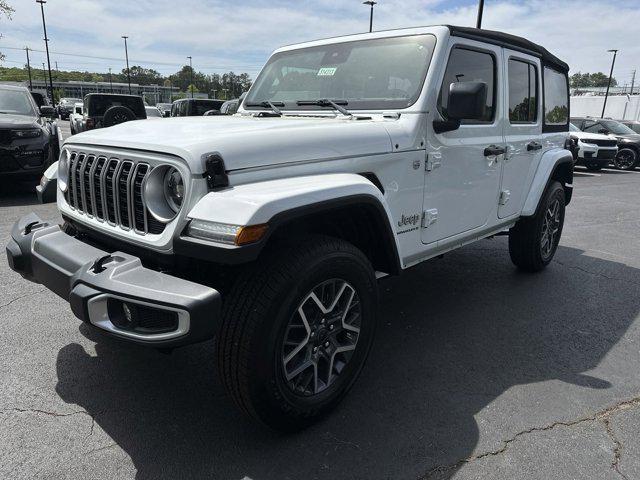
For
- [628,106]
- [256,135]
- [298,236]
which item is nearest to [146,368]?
[298,236]

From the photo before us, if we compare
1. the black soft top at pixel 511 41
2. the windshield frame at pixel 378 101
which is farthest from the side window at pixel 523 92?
the windshield frame at pixel 378 101

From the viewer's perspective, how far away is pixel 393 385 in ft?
9.58

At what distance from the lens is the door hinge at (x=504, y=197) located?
4.05 meters

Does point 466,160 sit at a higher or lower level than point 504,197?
higher

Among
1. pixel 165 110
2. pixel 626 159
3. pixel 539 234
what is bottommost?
pixel 626 159

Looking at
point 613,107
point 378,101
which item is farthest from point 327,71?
point 613,107

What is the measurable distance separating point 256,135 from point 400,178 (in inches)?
38.6

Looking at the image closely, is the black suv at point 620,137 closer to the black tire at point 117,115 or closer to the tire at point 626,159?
the tire at point 626,159

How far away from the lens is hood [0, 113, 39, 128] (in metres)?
7.70

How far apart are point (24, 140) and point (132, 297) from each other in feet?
24.0

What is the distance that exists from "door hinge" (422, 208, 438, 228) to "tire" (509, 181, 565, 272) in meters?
1.82

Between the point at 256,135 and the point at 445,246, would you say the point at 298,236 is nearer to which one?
the point at 256,135

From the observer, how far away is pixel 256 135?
234 cm

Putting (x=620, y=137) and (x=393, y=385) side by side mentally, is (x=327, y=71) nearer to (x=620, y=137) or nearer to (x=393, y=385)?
(x=393, y=385)
